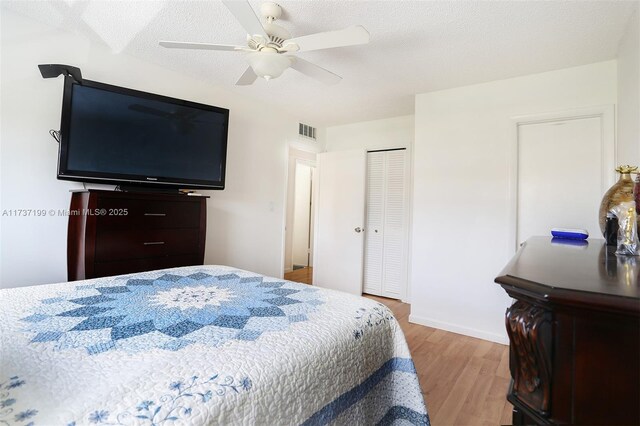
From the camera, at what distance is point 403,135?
3.92 m

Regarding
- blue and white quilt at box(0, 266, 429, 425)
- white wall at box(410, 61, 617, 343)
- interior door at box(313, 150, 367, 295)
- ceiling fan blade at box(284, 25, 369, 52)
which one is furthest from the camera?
interior door at box(313, 150, 367, 295)

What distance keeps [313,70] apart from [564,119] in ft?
7.01

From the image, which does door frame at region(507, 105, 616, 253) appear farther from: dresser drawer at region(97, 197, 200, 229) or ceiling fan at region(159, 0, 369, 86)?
dresser drawer at region(97, 197, 200, 229)

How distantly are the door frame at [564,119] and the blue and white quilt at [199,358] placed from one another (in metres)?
2.08

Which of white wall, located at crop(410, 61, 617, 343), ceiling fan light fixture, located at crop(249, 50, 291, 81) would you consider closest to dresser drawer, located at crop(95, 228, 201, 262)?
ceiling fan light fixture, located at crop(249, 50, 291, 81)

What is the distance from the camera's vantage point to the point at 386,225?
402 cm

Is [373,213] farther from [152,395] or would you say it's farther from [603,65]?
[152,395]

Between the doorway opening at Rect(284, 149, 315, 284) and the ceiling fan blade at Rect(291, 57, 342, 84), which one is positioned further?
the doorway opening at Rect(284, 149, 315, 284)

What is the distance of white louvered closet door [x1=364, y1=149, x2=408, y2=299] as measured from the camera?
3.91 metres

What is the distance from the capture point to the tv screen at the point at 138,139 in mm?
2084

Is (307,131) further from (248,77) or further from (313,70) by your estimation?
(313,70)

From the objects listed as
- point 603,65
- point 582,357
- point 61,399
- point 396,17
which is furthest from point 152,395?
point 603,65

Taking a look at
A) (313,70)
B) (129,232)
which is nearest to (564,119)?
Answer: (313,70)

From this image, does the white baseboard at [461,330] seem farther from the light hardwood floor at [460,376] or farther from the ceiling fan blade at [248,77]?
the ceiling fan blade at [248,77]
